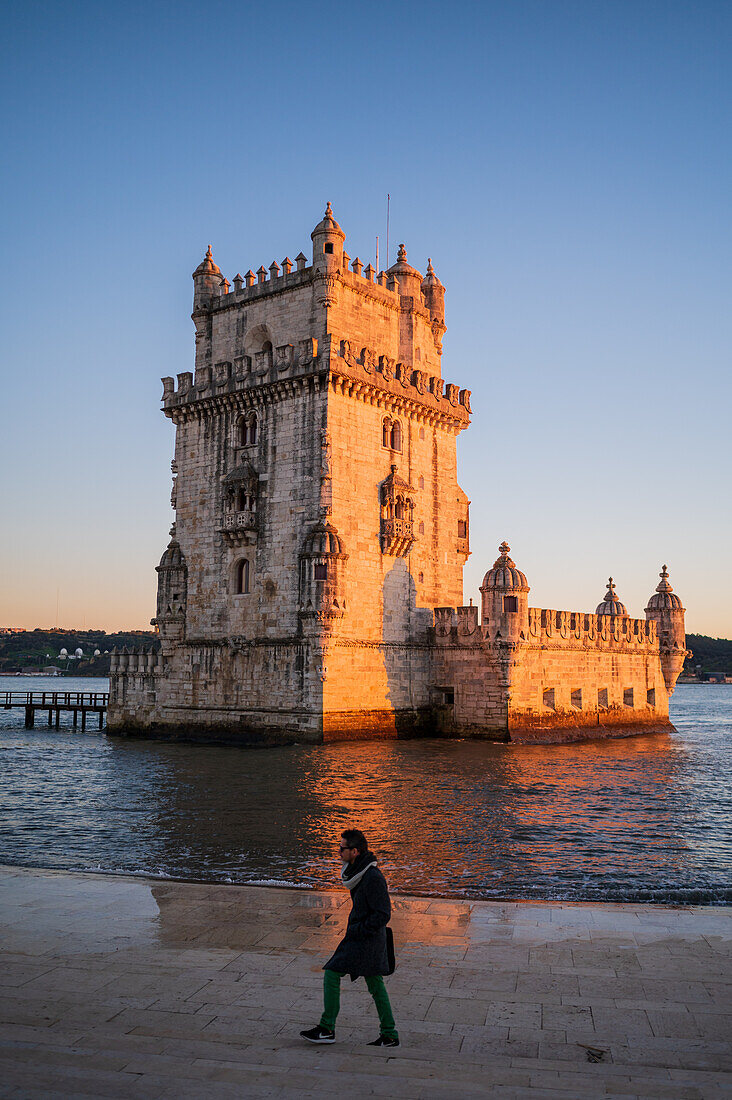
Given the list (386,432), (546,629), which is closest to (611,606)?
(546,629)

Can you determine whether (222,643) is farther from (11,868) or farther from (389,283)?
(11,868)

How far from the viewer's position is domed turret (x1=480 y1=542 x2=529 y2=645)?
39219 millimetres

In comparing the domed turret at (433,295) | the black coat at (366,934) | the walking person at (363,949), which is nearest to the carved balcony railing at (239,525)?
the domed turret at (433,295)

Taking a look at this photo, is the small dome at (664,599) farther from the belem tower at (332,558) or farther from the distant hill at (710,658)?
the distant hill at (710,658)

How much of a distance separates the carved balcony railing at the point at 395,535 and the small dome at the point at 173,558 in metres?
10.1

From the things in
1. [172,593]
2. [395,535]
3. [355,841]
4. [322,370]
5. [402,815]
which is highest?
[322,370]

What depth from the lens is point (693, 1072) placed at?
22.9 ft

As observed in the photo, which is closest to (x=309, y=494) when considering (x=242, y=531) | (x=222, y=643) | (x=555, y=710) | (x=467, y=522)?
(x=242, y=531)

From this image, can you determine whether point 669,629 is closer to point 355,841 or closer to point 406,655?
point 406,655

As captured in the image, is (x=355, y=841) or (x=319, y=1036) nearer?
(x=319, y=1036)

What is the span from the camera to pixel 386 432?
42469 mm

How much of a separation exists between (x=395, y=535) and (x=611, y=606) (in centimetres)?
1613

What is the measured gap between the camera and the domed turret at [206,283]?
149 feet

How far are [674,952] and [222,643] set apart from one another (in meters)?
32.6
